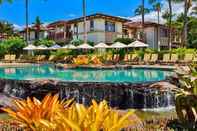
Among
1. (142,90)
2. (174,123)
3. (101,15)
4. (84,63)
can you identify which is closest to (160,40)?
(101,15)

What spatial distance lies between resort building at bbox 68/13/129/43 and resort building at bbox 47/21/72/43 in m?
1.20

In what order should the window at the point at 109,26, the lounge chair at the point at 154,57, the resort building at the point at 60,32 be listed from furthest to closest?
1. the resort building at the point at 60,32
2. the window at the point at 109,26
3. the lounge chair at the point at 154,57

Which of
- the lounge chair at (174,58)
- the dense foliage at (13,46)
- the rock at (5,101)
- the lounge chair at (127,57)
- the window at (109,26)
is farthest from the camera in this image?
the window at (109,26)

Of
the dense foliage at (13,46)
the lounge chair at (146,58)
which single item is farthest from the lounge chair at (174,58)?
the dense foliage at (13,46)

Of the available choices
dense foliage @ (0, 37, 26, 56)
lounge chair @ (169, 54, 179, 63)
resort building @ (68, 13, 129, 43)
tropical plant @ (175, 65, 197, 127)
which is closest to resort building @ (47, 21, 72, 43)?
resort building @ (68, 13, 129, 43)

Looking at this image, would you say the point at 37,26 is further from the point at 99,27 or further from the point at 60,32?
the point at 99,27

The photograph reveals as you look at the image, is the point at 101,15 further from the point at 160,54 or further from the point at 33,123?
the point at 33,123

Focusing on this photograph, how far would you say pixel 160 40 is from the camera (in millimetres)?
64812

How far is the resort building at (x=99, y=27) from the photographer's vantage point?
57.8 metres

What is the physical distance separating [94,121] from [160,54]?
32.6m

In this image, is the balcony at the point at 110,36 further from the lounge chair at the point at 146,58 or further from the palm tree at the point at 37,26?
the lounge chair at the point at 146,58

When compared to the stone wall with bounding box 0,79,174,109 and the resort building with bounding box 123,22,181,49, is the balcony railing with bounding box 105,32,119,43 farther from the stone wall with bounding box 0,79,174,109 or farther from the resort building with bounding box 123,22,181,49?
the stone wall with bounding box 0,79,174,109

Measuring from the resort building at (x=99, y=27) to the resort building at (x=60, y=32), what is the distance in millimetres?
1203

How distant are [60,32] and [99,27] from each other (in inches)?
354
